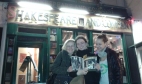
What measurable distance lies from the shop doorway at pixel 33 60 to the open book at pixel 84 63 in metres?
2.57

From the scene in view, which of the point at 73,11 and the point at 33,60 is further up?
the point at 73,11

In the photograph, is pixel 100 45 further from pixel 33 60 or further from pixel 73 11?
pixel 73 11

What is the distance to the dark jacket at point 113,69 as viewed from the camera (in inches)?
81.9

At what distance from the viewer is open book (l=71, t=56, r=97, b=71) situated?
2094mm

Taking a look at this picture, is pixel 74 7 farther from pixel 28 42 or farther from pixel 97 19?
pixel 28 42

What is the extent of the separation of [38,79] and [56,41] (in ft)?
4.32

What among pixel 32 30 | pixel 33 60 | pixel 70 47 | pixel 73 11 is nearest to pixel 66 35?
pixel 73 11

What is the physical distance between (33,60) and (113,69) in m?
2.92

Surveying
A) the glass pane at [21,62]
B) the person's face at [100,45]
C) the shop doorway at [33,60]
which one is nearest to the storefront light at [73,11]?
the shop doorway at [33,60]

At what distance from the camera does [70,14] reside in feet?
17.3

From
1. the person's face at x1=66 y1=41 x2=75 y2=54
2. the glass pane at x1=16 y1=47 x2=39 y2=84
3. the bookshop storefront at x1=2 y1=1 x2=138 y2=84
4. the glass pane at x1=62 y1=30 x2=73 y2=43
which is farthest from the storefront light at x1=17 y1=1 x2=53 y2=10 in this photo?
the person's face at x1=66 y1=41 x2=75 y2=54

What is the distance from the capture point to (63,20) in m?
5.11

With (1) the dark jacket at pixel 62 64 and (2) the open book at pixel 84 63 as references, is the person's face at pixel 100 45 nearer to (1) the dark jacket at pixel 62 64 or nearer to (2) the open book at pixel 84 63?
(2) the open book at pixel 84 63

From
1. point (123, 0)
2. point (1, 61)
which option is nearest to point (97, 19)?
point (123, 0)
